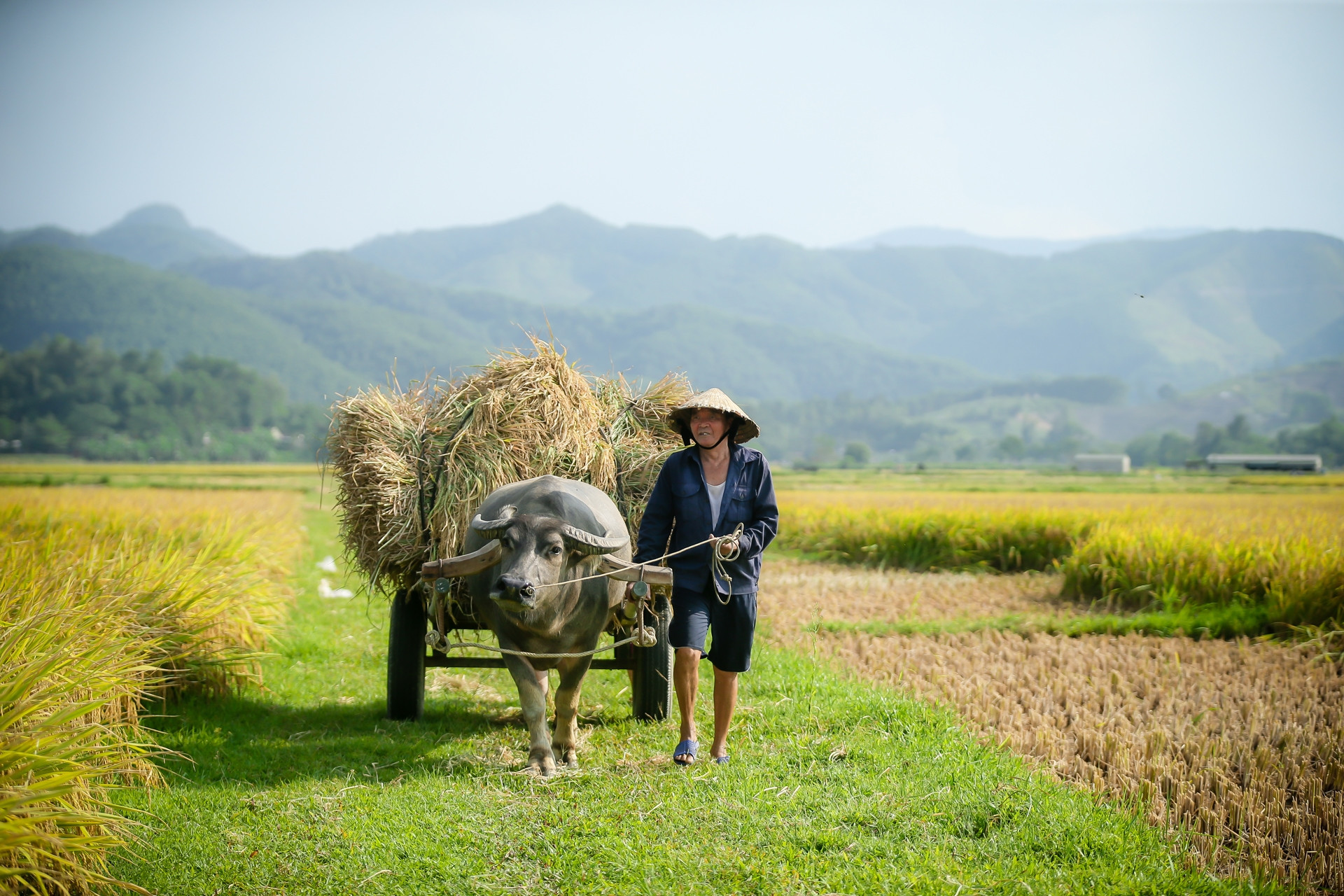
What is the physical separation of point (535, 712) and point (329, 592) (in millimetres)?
8293

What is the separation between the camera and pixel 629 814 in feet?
15.1

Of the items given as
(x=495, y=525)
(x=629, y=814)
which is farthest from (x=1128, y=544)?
(x=495, y=525)

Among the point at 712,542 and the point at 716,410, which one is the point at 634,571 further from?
the point at 716,410

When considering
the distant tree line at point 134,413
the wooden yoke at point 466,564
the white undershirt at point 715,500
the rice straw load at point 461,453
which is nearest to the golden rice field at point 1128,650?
the white undershirt at point 715,500

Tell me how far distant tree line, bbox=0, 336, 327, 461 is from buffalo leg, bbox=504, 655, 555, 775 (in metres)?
96.7

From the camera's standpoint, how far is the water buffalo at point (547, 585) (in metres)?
4.93

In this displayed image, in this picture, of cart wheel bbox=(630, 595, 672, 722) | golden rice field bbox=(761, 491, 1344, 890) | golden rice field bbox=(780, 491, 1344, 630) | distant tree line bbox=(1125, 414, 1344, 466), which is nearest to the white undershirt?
cart wheel bbox=(630, 595, 672, 722)

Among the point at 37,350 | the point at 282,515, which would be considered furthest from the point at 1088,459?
the point at 37,350

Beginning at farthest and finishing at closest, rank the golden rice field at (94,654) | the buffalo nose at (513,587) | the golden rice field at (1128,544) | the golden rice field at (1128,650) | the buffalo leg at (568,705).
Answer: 1. the golden rice field at (1128,544)
2. the buffalo leg at (568,705)
3. the golden rice field at (1128,650)
4. the buffalo nose at (513,587)
5. the golden rice field at (94,654)

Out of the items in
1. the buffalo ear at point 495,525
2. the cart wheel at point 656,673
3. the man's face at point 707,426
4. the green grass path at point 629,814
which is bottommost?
the green grass path at point 629,814

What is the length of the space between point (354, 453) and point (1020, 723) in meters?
4.87

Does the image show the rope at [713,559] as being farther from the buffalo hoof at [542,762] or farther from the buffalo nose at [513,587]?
the buffalo hoof at [542,762]

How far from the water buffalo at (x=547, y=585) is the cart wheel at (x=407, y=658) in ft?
1.91

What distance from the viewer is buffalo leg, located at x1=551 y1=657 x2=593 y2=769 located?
5.55m
